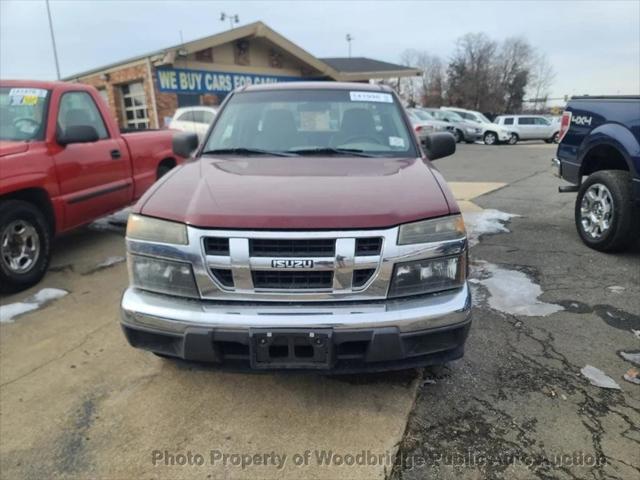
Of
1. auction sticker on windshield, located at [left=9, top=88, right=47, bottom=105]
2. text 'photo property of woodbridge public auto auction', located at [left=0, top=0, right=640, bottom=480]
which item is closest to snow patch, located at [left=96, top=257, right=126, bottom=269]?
text 'photo property of woodbridge public auto auction', located at [left=0, top=0, right=640, bottom=480]

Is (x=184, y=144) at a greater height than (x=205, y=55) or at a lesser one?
lesser

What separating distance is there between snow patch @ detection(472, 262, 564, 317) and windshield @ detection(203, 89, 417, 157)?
57.3 inches

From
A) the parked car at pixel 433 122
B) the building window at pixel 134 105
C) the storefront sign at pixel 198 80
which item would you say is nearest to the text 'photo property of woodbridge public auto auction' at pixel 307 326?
the storefront sign at pixel 198 80

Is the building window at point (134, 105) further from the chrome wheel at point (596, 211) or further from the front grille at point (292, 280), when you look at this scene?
the front grille at point (292, 280)

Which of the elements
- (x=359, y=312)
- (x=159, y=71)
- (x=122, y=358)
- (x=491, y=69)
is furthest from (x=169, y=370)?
(x=491, y=69)

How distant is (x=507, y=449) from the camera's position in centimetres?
226

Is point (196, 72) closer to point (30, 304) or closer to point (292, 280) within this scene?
point (30, 304)

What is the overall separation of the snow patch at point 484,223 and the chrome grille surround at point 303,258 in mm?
3375

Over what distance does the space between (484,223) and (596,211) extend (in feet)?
4.86

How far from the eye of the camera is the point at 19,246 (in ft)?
14.1

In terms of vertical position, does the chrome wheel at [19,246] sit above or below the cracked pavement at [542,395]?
above

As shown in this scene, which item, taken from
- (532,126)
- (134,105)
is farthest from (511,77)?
(134,105)

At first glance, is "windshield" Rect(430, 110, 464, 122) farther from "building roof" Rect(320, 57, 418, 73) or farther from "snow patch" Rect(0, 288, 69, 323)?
"snow patch" Rect(0, 288, 69, 323)

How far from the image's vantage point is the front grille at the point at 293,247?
87.3 inches
